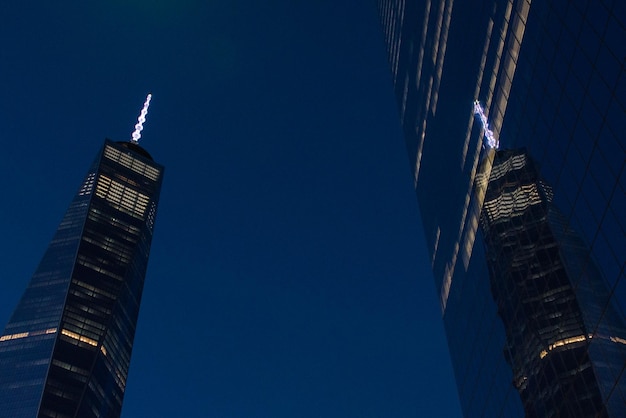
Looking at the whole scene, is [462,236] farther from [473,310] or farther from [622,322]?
[622,322]

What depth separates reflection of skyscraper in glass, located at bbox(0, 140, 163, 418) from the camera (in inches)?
5625

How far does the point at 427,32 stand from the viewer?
78312 millimetres

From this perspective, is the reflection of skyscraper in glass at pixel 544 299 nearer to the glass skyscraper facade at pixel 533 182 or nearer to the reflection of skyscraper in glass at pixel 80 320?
the glass skyscraper facade at pixel 533 182

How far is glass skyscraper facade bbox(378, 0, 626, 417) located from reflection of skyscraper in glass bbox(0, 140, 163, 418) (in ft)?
313

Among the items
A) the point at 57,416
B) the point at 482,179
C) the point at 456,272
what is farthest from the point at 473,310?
the point at 57,416

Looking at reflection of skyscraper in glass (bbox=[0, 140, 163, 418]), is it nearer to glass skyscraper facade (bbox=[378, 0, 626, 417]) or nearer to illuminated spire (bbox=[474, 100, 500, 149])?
glass skyscraper facade (bbox=[378, 0, 626, 417])

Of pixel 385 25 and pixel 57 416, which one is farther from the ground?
pixel 385 25

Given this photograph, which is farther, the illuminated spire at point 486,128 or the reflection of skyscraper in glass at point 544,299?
the illuminated spire at point 486,128

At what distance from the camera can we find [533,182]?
46.3 metres

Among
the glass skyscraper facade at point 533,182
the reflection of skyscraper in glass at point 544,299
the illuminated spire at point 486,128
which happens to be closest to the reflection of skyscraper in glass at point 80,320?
the glass skyscraper facade at point 533,182

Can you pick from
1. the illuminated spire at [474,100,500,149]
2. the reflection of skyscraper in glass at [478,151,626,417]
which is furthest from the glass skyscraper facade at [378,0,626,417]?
the illuminated spire at [474,100,500,149]

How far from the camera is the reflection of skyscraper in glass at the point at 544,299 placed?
35.6m

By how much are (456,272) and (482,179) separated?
12061 millimetres

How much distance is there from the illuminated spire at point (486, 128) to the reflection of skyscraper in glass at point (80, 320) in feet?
367
